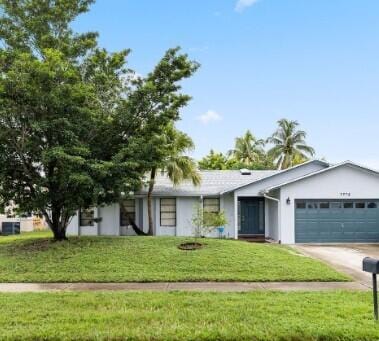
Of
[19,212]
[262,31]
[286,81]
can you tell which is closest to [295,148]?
[286,81]

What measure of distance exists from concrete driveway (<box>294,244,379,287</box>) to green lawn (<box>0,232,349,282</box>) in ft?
2.14

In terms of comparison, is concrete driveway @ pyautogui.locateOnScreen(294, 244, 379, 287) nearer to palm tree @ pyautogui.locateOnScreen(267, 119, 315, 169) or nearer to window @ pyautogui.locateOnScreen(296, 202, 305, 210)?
window @ pyautogui.locateOnScreen(296, 202, 305, 210)

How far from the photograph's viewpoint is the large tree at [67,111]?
1263 centimetres

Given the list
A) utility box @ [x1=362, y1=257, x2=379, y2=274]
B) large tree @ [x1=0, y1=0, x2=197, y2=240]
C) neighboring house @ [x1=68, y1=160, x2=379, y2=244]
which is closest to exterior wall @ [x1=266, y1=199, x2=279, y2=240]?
neighboring house @ [x1=68, y1=160, x2=379, y2=244]

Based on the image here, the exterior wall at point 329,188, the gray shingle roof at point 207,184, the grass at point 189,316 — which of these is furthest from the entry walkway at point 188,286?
the gray shingle roof at point 207,184

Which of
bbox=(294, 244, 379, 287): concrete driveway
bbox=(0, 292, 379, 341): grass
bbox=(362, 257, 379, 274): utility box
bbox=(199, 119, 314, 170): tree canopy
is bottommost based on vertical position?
bbox=(294, 244, 379, 287): concrete driveway

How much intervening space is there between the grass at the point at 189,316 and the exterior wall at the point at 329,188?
1067cm

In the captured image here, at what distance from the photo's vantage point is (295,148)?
40.2 m

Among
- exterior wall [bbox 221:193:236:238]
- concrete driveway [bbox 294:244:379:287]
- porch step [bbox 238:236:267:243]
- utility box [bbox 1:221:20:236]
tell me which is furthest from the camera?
utility box [bbox 1:221:20:236]

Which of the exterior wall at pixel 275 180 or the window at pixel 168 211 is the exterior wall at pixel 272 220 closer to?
the exterior wall at pixel 275 180

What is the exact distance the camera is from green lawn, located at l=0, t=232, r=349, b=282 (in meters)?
10.2

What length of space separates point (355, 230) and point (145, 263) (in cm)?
1153

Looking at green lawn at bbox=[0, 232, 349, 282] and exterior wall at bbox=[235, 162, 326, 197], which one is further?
exterior wall at bbox=[235, 162, 326, 197]

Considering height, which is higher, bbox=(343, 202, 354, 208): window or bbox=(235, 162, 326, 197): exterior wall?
bbox=(235, 162, 326, 197): exterior wall
